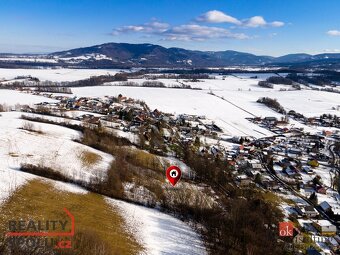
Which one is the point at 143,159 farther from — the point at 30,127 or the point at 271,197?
the point at 30,127

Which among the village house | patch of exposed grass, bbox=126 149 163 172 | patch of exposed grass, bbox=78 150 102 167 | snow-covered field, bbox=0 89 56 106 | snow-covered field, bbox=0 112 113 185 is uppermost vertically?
snow-covered field, bbox=0 89 56 106

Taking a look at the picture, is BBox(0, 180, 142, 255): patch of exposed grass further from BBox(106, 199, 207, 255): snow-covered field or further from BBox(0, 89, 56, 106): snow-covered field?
BBox(0, 89, 56, 106): snow-covered field

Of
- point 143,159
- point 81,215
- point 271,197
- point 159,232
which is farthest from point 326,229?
point 143,159

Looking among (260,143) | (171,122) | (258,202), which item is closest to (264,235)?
(258,202)

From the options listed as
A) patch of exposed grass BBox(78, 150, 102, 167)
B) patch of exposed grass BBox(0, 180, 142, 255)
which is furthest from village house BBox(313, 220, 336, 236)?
patch of exposed grass BBox(78, 150, 102, 167)

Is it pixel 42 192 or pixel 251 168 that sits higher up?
pixel 42 192

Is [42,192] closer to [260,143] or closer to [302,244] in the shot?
[302,244]
